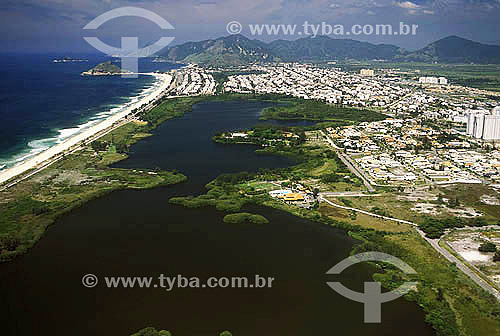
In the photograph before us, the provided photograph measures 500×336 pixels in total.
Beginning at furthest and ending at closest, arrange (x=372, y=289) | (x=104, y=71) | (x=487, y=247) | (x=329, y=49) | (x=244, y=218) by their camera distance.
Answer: (x=329, y=49) → (x=104, y=71) → (x=244, y=218) → (x=487, y=247) → (x=372, y=289)

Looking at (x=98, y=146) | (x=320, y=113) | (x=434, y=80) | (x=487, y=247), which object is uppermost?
(x=434, y=80)

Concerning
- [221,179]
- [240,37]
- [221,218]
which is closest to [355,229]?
[221,218]

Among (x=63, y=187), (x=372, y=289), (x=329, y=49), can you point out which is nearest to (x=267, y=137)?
(x=63, y=187)

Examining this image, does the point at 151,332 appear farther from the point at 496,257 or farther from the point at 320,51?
the point at 320,51

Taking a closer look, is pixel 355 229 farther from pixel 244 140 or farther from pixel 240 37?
pixel 240 37

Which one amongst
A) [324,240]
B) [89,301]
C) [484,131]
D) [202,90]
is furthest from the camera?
[202,90]

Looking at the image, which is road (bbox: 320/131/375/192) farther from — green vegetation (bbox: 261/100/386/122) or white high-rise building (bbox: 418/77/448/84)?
white high-rise building (bbox: 418/77/448/84)
